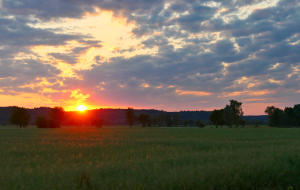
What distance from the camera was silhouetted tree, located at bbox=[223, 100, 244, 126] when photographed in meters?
144

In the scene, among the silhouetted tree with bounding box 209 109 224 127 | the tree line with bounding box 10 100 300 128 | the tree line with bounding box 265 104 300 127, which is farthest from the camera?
the silhouetted tree with bounding box 209 109 224 127

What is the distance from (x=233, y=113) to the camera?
144750mm

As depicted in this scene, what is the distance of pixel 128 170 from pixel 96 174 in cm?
140

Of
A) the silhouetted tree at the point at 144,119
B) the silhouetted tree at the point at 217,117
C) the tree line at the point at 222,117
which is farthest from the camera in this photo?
the silhouetted tree at the point at 144,119

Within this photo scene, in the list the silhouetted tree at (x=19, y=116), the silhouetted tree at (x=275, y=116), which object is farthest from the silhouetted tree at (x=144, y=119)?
the silhouetted tree at (x=275, y=116)

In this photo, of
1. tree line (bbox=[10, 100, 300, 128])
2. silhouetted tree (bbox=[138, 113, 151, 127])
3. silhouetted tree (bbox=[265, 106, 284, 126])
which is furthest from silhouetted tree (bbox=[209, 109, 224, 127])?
silhouetted tree (bbox=[138, 113, 151, 127])

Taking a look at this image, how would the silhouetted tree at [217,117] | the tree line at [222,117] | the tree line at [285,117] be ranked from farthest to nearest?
the silhouetted tree at [217,117]
the tree line at [285,117]
the tree line at [222,117]

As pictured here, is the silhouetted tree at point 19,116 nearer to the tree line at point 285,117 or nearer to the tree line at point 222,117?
the tree line at point 222,117

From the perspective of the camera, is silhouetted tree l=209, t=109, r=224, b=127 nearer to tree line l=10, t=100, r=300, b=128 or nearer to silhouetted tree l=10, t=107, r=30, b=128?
tree line l=10, t=100, r=300, b=128

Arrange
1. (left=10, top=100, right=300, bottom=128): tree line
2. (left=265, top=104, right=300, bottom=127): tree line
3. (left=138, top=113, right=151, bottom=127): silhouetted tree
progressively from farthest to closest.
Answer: (left=138, top=113, right=151, bottom=127): silhouetted tree → (left=265, top=104, right=300, bottom=127): tree line → (left=10, top=100, right=300, bottom=128): tree line

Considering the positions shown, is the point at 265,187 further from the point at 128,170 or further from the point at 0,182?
the point at 0,182

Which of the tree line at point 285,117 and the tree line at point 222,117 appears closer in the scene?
the tree line at point 222,117

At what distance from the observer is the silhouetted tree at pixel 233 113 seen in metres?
144

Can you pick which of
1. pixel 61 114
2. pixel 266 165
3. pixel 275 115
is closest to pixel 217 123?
pixel 275 115
